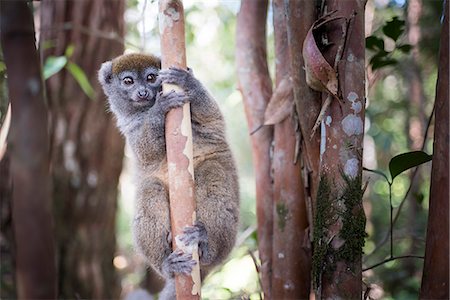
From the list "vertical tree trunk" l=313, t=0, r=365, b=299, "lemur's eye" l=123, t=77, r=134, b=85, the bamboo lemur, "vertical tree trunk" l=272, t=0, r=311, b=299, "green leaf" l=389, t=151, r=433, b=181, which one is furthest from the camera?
"lemur's eye" l=123, t=77, r=134, b=85

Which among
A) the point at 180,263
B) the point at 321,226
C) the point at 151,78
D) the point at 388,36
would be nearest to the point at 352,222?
the point at 321,226

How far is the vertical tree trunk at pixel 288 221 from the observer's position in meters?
3.76

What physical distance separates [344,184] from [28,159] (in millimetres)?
2053

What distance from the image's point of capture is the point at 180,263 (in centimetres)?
316

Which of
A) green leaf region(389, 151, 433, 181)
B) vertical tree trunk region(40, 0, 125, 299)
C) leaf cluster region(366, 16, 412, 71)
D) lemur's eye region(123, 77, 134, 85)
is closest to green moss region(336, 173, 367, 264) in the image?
green leaf region(389, 151, 433, 181)

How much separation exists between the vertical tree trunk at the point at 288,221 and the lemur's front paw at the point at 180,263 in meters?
0.87

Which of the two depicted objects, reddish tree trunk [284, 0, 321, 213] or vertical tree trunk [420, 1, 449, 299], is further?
reddish tree trunk [284, 0, 321, 213]

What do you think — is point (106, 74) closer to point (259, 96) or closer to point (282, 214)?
point (259, 96)

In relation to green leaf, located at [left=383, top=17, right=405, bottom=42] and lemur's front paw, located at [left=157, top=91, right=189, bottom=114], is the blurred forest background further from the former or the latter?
lemur's front paw, located at [left=157, top=91, right=189, bottom=114]

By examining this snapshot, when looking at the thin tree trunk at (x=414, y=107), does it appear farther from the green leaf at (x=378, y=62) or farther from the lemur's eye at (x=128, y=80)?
→ the lemur's eye at (x=128, y=80)

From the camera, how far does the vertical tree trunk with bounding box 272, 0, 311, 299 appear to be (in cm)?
376

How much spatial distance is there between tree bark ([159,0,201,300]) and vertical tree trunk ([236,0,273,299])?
1.10m

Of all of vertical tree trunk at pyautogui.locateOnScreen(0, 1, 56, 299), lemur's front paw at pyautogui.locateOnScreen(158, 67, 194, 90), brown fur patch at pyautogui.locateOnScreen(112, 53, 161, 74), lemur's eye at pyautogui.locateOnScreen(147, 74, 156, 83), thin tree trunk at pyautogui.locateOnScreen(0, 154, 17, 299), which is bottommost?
thin tree trunk at pyautogui.locateOnScreen(0, 154, 17, 299)

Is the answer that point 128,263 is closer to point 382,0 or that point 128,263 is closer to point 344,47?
point 382,0
